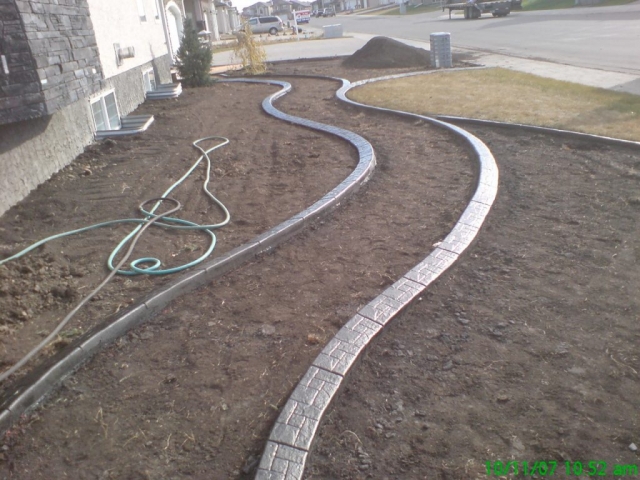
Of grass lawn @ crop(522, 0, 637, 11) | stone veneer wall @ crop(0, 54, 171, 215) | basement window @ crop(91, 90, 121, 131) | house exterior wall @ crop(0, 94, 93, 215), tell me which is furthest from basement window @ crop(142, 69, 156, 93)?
grass lawn @ crop(522, 0, 637, 11)

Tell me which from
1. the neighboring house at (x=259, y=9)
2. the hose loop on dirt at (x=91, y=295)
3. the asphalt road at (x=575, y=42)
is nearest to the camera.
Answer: the hose loop on dirt at (x=91, y=295)

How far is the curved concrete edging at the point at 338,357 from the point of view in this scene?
96.5 inches

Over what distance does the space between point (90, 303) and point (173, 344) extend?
85 centimetres

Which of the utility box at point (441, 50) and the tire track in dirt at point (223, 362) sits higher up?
the utility box at point (441, 50)

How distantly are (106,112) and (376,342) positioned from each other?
7368 mm

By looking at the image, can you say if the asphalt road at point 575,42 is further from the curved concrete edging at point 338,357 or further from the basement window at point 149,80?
the basement window at point 149,80

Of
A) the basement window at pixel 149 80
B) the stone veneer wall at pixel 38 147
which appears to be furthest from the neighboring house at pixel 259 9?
the stone veneer wall at pixel 38 147

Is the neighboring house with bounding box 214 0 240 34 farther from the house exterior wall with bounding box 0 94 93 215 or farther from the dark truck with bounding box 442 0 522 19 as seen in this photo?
the house exterior wall with bounding box 0 94 93 215

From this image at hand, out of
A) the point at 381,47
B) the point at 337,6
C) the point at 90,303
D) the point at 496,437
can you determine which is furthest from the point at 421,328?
the point at 337,6

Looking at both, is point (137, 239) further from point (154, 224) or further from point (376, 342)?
point (376, 342)

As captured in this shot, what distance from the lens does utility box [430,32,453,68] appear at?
1523cm

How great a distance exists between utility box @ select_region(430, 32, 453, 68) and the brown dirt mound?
0.64m

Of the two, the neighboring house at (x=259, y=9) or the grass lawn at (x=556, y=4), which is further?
the neighboring house at (x=259, y=9)

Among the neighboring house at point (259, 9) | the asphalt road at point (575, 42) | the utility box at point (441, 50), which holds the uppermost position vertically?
the neighboring house at point (259, 9)
